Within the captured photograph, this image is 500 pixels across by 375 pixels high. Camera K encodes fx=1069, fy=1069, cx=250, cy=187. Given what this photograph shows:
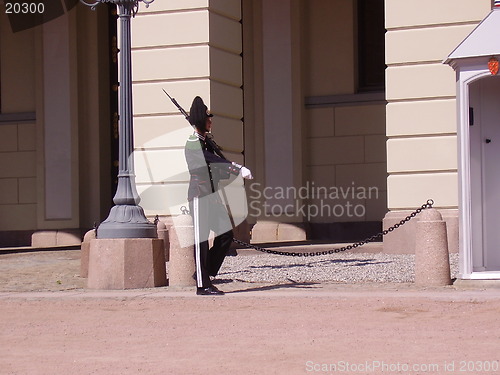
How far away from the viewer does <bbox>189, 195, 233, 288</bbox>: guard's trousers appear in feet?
36.4

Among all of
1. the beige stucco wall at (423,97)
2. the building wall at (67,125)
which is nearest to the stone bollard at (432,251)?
the beige stucco wall at (423,97)

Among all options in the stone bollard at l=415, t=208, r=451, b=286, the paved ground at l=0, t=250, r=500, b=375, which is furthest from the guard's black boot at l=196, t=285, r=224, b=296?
the stone bollard at l=415, t=208, r=451, b=286

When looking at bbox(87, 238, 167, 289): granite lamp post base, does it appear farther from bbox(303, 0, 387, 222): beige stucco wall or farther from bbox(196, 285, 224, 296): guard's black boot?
bbox(303, 0, 387, 222): beige stucco wall

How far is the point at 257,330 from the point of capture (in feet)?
28.7

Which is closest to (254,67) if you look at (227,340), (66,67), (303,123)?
(303,123)

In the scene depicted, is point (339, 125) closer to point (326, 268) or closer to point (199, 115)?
point (326, 268)

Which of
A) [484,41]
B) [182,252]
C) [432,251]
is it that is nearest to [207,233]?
[182,252]

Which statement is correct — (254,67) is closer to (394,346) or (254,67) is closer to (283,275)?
(283,275)

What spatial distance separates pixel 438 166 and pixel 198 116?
5.06m

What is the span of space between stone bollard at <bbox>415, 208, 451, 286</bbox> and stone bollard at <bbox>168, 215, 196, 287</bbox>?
8.24 ft

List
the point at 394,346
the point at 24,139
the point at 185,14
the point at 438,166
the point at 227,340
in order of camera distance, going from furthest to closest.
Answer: the point at 24,139, the point at 185,14, the point at 438,166, the point at 227,340, the point at 394,346

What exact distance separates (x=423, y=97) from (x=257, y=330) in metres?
7.38

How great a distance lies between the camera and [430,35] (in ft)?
50.0

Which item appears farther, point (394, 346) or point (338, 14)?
point (338, 14)
